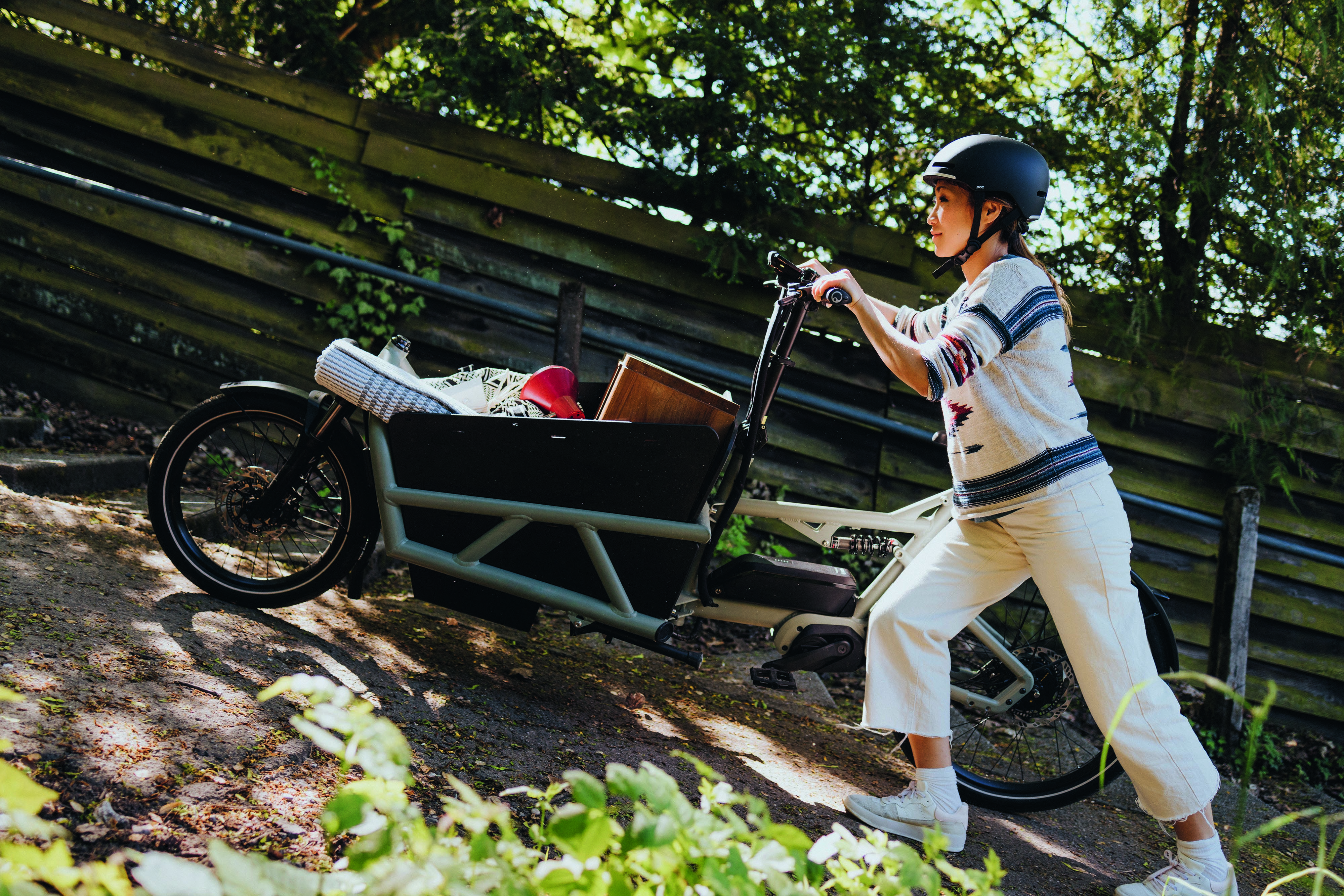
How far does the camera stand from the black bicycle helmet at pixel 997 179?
2438 mm

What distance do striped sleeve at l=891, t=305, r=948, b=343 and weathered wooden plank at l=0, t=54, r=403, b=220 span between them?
3037mm

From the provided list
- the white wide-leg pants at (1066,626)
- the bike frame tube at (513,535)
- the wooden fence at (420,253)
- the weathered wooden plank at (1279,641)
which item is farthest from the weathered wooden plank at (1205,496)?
the bike frame tube at (513,535)

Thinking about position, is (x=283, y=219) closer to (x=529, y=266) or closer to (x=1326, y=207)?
(x=529, y=266)

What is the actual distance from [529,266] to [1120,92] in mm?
3126

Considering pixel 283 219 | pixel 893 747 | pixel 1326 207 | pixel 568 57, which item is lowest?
pixel 893 747

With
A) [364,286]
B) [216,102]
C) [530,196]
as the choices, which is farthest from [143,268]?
[530,196]

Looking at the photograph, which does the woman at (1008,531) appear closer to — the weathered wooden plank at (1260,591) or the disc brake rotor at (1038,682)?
the disc brake rotor at (1038,682)

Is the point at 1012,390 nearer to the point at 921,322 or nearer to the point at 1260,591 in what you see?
the point at 921,322

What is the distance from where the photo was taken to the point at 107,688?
2105 millimetres

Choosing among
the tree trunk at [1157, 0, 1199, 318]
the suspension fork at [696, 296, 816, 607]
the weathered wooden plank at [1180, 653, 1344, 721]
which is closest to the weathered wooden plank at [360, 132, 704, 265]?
the suspension fork at [696, 296, 816, 607]

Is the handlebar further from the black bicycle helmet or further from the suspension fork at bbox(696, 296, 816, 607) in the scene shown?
the black bicycle helmet

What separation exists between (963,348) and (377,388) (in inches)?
70.6

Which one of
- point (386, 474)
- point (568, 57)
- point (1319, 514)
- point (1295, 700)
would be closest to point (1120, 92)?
point (1319, 514)

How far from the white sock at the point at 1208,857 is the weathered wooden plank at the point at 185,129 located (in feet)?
14.4
